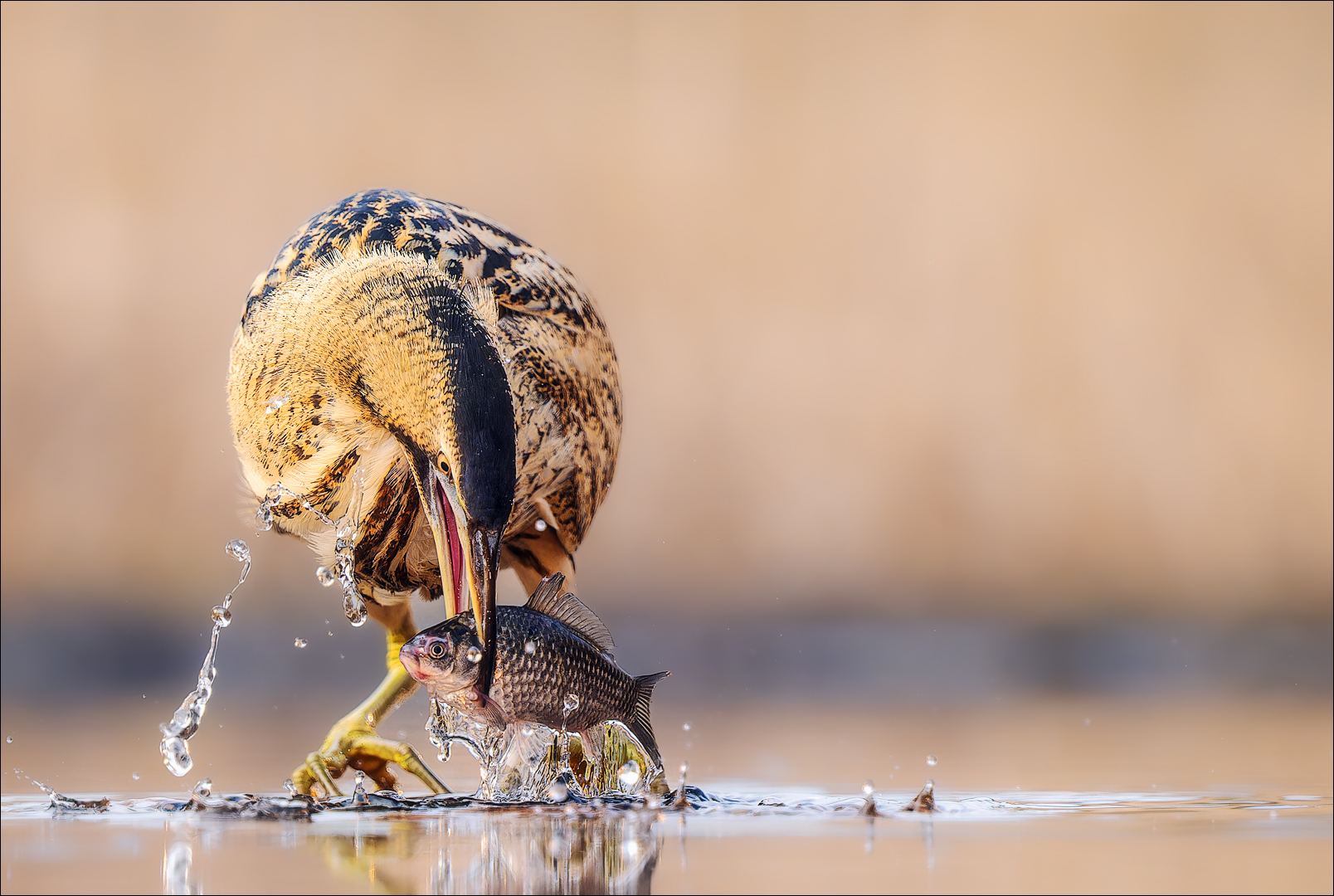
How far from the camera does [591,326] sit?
4.79 metres

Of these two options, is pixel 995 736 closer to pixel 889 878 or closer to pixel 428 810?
pixel 428 810

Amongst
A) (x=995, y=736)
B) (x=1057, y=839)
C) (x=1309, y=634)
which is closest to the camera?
(x=1057, y=839)

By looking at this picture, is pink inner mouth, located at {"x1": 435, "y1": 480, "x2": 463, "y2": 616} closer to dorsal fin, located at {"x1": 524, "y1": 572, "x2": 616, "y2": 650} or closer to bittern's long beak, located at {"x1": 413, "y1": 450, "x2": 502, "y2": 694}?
bittern's long beak, located at {"x1": 413, "y1": 450, "x2": 502, "y2": 694}

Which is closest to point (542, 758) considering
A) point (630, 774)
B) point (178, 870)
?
point (630, 774)

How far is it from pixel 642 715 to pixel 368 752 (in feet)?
3.68

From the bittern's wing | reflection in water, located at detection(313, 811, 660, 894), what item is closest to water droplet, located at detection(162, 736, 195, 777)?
reflection in water, located at detection(313, 811, 660, 894)

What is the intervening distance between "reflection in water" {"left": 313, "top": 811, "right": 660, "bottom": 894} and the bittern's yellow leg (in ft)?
3.18

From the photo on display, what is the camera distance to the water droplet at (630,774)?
14.0 ft

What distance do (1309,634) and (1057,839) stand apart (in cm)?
820

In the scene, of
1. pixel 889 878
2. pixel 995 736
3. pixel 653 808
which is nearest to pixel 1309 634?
pixel 995 736

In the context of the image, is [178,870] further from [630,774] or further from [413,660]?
[630,774]

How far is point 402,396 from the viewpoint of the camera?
3.90m

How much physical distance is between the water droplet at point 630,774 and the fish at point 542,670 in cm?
39

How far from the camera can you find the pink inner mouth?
373 centimetres
